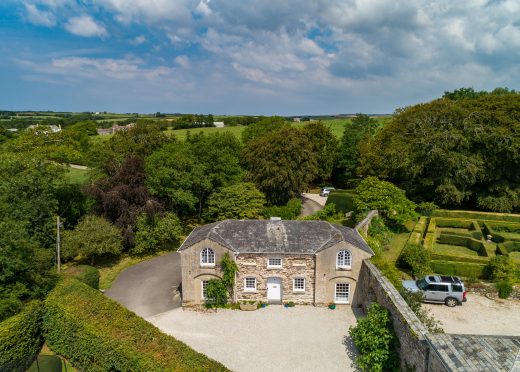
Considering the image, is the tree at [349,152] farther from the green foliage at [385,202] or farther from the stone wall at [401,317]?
the stone wall at [401,317]

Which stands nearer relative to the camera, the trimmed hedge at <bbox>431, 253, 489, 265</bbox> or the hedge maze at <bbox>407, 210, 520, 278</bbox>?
the hedge maze at <bbox>407, 210, 520, 278</bbox>

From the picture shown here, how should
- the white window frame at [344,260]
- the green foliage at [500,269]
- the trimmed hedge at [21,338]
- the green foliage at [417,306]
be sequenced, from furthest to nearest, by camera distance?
1. the green foliage at [500,269]
2. the white window frame at [344,260]
3. the green foliage at [417,306]
4. the trimmed hedge at [21,338]

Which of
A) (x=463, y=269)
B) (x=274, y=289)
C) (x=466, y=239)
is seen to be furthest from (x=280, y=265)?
(x=466, y=239)

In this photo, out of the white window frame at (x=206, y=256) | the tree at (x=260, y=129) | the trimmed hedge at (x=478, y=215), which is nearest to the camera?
the white window frame at (x=206, y=256)

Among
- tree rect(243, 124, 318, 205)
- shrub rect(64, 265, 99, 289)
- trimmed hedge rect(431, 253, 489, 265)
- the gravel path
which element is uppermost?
tree rect(243, 124, 318, 205)

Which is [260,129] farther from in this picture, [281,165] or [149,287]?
[149,287]

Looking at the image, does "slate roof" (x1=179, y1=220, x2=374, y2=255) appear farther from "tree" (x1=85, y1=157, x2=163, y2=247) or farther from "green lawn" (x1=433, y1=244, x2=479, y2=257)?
"green lawn" (x1=433, y1=244, x2=479, y2=257)

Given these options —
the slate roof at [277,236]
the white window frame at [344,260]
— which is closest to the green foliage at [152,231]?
the slate roof at [277,236]

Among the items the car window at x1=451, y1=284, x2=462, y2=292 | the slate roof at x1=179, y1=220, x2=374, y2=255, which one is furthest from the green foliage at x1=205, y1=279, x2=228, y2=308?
the car window at x1=451, y1=284, x2=462, y2=292
